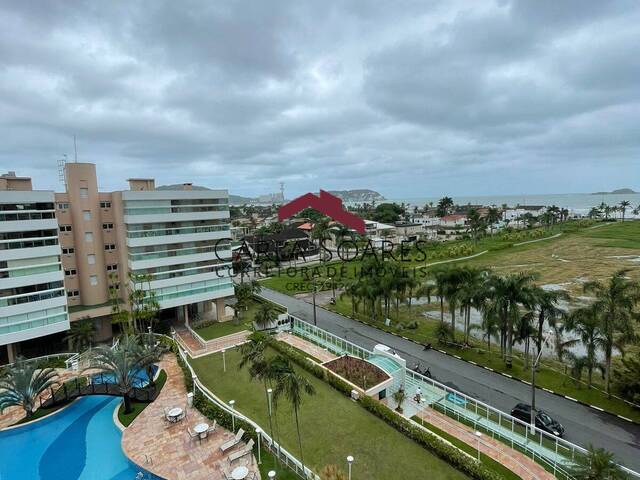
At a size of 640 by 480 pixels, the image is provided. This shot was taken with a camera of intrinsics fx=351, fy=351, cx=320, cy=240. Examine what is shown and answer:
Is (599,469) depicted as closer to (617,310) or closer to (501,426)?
(501,426)

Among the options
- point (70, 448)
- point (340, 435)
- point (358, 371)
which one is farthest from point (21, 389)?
point (358, 371)

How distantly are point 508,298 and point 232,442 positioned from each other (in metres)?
20.9

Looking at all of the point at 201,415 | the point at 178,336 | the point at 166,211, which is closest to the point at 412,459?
the point at 201,415

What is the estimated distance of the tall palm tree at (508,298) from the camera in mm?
25281

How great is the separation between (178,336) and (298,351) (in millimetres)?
12970

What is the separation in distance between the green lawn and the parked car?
281 inches

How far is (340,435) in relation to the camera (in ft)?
60.8

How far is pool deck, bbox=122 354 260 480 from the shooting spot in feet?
53.7

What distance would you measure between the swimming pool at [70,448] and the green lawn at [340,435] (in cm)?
638

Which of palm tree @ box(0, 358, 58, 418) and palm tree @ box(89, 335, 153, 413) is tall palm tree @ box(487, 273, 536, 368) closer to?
palm tree @ box(89, 335, 153, 413)

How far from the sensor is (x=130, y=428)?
65.8ft

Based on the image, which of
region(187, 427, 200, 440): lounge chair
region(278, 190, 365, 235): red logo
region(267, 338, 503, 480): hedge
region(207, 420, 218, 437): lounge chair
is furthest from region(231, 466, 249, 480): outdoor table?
region(278, 190, 365, 235): red logo

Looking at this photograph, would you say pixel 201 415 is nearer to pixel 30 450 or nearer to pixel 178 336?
pixel 30 450

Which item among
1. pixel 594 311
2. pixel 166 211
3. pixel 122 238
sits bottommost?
pixel 594 311
